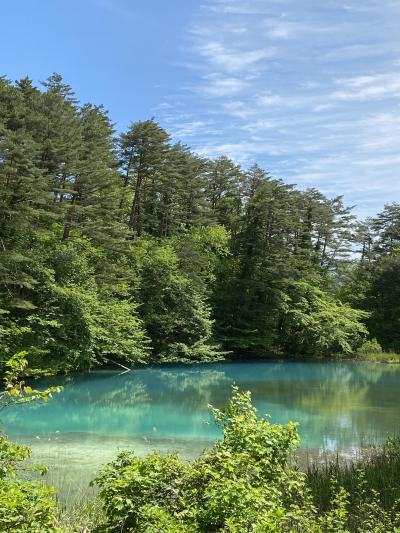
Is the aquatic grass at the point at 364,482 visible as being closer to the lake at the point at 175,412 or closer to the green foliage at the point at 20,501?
the lake at the point at 175,412

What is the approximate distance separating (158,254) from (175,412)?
48.5 ft

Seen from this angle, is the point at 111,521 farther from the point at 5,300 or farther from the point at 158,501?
the point at 5,300

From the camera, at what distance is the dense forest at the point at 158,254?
1989cm

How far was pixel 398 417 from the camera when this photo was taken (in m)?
14.1

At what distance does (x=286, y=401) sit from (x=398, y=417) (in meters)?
3.93

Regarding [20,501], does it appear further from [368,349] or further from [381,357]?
[368,349]

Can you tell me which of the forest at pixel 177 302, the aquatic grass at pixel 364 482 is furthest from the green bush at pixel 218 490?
the aquatic grass at pixel 364 482

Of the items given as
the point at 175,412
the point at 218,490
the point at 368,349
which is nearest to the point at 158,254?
the point at 175,412

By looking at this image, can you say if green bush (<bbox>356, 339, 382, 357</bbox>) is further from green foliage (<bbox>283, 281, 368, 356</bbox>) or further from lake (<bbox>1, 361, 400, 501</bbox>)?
lake (<bbox>1, 361, 400, 501</bbox>)

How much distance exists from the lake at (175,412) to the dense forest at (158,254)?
2.64 metres

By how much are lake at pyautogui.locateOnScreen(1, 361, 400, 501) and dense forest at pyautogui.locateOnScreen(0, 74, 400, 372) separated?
2640 mm

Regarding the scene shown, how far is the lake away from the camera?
9.91m

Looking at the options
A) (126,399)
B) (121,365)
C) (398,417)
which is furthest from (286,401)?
(121,365)

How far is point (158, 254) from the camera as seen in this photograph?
94.3 feet
